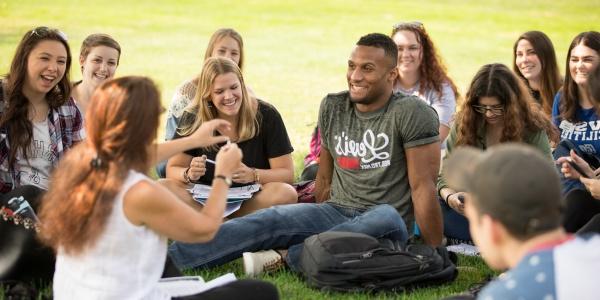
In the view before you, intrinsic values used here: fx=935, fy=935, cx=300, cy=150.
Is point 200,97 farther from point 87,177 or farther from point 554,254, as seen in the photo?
point 554,254

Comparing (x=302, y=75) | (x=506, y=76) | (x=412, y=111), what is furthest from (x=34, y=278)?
(x=302, y=75)

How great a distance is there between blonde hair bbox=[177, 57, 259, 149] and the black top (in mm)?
32

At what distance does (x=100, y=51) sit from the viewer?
698 centimetres

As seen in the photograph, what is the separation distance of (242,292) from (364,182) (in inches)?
75.7

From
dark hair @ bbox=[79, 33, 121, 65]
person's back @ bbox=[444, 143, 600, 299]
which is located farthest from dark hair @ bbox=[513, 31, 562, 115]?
person's back @ bbox=[444, 143, 600, 299]

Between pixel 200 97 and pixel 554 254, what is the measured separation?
3.81 m

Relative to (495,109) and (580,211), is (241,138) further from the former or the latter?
(580,211)

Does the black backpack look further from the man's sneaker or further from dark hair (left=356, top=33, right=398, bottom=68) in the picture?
dark hair (left=356, top=33, right=398, bottom=68)

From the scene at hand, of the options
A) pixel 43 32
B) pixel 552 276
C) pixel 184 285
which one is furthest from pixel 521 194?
pixel 43 32

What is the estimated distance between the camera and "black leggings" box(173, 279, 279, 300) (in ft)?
13.1

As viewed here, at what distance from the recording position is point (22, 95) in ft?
18.7

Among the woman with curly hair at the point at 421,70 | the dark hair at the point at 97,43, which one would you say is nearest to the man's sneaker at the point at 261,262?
the dark hair at the point at 97,43

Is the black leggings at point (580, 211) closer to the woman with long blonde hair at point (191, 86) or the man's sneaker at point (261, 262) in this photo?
the man's sneaker at point (261, 262)

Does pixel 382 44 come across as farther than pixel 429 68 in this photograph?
No
